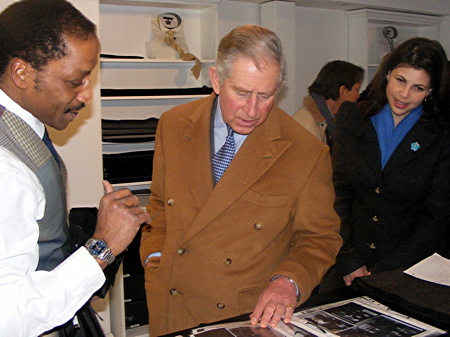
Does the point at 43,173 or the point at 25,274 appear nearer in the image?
the point at 25,274

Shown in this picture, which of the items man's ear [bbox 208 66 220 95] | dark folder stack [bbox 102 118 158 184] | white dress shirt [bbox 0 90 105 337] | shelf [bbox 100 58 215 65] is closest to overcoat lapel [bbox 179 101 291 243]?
man's ear [bbox 208 66 220 95]

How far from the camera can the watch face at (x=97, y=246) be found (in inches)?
46.1

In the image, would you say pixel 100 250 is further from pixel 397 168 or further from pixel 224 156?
pixel 397 168

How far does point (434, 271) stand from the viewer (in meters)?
1.61

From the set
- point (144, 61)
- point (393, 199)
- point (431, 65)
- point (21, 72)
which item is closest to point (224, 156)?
point (21, 72)

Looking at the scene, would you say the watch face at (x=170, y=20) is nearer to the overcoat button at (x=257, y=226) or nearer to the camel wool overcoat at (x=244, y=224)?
the camel wool overcoat at (x=244, y=224)

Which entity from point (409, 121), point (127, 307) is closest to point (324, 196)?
point (409, 121)

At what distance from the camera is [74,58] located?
1158mm

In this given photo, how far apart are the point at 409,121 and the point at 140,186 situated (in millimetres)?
2297

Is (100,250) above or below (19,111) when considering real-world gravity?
below

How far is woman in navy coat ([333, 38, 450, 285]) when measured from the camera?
79.2 inches

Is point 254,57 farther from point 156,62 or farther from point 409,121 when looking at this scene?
point 156,62

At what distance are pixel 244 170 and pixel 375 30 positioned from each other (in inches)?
175

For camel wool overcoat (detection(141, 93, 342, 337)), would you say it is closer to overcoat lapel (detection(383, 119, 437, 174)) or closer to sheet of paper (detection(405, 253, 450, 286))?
sheet of paper (detection(405, 253, 450, 286))
